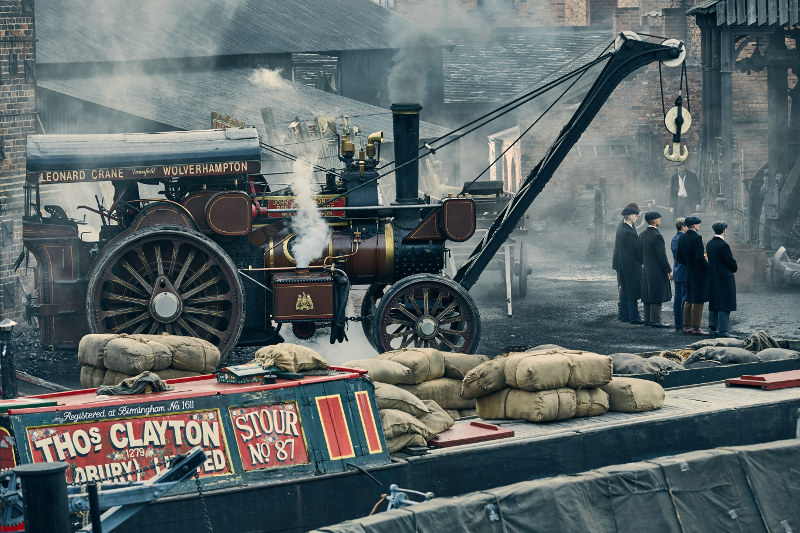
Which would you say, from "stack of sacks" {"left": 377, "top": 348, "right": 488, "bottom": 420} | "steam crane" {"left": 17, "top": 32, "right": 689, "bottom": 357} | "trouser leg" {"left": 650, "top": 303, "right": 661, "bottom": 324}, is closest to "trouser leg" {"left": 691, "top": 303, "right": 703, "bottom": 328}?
"trouser leg" {"left": 650, "top": 303, "right": 661, "bottom": 324}

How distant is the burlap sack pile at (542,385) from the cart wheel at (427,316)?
137 inches

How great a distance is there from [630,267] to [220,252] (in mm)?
6691

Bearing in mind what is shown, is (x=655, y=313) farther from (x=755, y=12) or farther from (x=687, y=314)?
(x=755, y=12)

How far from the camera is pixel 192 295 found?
42.7ft

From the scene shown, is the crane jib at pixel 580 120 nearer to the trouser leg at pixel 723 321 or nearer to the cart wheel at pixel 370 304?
the cart wheel at pixel 370 304

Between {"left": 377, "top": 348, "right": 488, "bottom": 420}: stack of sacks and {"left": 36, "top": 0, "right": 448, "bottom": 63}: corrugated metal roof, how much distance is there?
55.2 ft

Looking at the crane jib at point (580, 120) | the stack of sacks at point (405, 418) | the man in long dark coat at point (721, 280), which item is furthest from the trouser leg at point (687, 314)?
the stack of sacks at point (405, 418)

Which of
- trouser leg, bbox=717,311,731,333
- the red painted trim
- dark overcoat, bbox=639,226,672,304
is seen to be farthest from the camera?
dark overcoat, bbox=639,226,672,304

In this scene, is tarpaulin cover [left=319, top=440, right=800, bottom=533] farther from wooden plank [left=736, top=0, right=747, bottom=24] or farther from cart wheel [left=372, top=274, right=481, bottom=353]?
wooden plank [left=736, top=0, right=747, bottom=24]

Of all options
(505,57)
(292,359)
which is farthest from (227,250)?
(505,57)

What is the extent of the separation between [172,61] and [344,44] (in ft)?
23.5

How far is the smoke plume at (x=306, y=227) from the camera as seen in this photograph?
13.4 m

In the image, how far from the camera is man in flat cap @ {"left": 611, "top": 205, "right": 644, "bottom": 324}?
685 inches

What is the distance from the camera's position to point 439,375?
10375 millimetres
